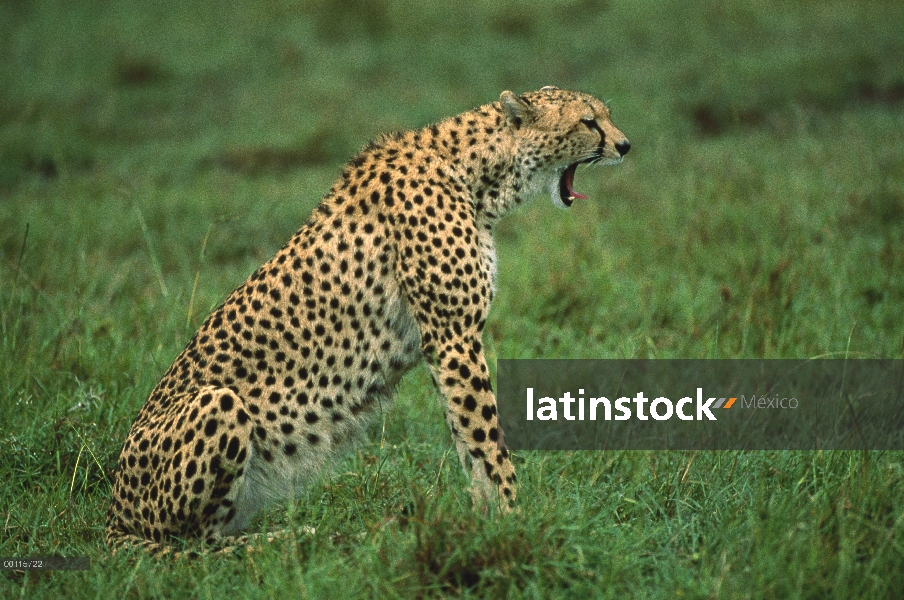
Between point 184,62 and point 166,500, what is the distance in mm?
8306

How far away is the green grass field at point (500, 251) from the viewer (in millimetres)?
2826

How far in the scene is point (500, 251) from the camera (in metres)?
6.30

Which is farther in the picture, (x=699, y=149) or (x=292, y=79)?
(x=292, y=79)

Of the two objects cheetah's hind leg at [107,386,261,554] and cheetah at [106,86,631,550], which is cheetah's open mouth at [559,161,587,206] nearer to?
cheetah at [106,86,631,550]

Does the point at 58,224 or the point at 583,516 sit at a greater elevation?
the point at 58,224

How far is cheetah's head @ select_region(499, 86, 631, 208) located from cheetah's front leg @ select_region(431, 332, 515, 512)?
2.36 feet

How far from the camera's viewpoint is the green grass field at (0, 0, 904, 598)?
2826mm

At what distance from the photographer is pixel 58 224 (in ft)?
21.1

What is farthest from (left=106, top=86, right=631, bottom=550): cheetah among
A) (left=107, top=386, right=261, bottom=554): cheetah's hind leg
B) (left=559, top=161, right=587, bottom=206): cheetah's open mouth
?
(left=559, top=161, right=587, bottom=206): cheetah's open mouth

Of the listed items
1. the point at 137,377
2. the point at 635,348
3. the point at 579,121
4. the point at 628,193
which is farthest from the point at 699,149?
the point at 137,377

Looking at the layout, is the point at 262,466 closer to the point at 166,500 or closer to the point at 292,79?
the point at 166,500

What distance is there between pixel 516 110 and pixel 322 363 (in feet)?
3.50

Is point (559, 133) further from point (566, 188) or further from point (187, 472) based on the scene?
point (187, 472)

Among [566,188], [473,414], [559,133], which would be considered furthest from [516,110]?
[473,414]
